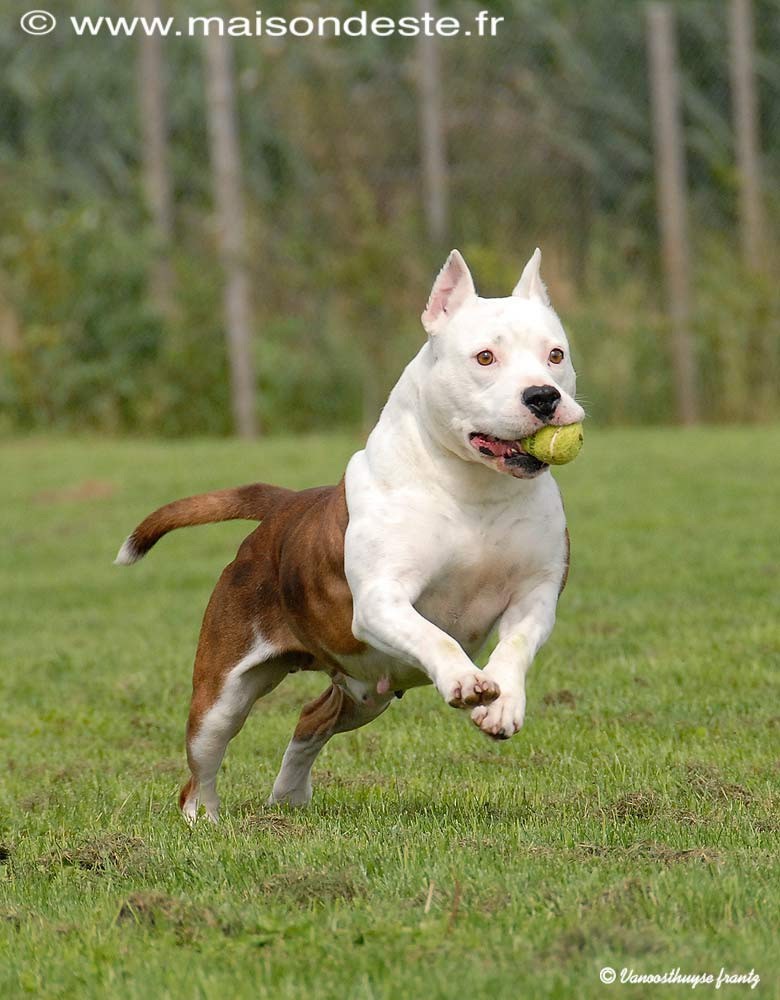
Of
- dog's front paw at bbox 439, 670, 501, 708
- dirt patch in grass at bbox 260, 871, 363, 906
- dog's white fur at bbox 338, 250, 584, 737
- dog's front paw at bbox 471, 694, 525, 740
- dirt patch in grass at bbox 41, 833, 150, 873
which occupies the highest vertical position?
dog's white fur at bbox 338, 250, 584, 737

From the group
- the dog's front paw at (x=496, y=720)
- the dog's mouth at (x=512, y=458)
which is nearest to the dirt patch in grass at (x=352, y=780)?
the dog's front paw at (x=496, y=720)

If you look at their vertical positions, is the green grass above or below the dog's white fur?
below

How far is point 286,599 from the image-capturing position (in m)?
5.83

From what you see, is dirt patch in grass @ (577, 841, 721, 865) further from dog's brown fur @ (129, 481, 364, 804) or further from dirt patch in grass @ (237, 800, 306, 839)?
dog's brown fur @ (129, 481, 364, 804)

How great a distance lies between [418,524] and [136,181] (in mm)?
15051

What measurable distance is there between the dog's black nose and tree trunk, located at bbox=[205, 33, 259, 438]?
13672 mm

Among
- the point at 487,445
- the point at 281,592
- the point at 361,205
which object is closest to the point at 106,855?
the point at 281,592

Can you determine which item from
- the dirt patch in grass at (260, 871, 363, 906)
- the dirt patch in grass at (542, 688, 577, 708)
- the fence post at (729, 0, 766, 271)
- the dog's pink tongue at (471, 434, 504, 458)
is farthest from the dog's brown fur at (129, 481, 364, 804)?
the fence post at (729, 0, 766, 271)

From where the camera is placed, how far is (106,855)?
486cm

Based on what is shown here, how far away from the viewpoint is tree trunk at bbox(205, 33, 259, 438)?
17969 mm

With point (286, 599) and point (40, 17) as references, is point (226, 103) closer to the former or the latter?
point (40, 17)

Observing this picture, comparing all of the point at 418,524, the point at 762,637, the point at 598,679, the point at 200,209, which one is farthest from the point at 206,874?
the point at 200,209

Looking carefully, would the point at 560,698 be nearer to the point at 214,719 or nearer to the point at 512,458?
the point at 214,719

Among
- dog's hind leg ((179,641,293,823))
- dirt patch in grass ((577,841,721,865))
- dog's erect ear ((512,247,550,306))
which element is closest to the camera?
dirt patch in grass ((577,841,721,865))
